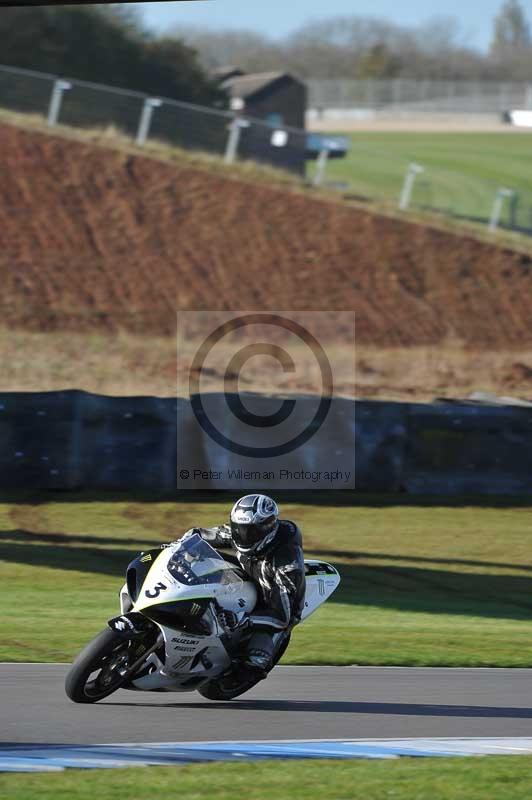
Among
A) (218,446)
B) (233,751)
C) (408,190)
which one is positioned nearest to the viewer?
(233,751)

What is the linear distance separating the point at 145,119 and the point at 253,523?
29715mm

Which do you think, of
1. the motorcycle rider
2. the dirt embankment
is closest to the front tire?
the motorcycle rider

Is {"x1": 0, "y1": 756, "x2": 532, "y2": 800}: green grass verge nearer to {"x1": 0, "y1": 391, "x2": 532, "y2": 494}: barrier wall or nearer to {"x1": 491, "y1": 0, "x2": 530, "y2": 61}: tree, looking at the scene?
{"x1": 0, "y1": 391, "x2": 532, "y2": 494}: barrier wall

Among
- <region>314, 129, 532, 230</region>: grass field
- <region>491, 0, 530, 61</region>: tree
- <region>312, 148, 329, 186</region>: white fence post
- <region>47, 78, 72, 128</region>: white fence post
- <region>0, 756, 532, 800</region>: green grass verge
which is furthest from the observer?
<region>491, 0, 530, 61</region>: tree

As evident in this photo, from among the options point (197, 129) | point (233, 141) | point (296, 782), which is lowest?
point (296, 782)

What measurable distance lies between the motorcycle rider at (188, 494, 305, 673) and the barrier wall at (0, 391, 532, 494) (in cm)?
878

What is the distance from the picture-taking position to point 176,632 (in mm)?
7672

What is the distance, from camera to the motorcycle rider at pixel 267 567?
26.3 ft

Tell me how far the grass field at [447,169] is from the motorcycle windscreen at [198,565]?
103 feet

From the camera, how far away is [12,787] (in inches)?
246

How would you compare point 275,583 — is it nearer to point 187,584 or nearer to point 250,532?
point 250,532

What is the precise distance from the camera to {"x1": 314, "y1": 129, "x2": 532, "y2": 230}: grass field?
41.4m

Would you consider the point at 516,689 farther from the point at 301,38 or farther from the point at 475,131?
the point at 301,38

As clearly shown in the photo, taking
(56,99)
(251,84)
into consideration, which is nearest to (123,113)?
(56,99)
